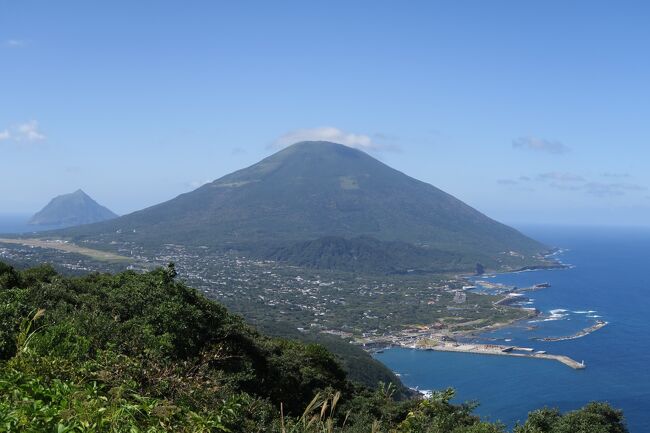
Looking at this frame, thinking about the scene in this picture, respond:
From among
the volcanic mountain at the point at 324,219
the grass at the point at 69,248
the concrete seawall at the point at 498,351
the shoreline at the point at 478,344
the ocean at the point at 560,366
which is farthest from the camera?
the volcanic mountain at the point at 324,219

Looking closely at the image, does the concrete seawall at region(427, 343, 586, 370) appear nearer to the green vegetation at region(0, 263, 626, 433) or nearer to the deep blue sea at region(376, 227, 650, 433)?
the deep blue sea at region(376, 227, 650, 433)

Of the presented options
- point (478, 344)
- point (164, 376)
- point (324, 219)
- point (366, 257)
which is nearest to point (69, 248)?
point (366, 257)

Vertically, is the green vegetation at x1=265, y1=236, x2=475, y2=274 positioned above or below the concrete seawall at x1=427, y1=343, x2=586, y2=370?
above

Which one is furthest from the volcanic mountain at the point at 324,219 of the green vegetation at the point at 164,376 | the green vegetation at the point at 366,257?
the green vegetation at the point at 164,376

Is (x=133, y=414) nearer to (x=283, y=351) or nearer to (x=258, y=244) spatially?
(x=283, y=351)

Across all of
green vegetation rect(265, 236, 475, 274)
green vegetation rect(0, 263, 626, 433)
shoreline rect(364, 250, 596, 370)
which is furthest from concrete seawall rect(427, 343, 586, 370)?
green vegetation rect(265, 236, 475, 274)

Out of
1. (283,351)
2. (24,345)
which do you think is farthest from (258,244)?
(24,345)

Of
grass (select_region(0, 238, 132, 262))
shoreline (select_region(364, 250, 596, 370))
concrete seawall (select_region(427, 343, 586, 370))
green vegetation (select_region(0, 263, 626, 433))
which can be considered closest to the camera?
green vegetation (select_region(0, 263, 626, 433))

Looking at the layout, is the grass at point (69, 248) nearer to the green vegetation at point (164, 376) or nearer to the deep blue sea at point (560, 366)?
the deep blue sea at point (560, 366)
